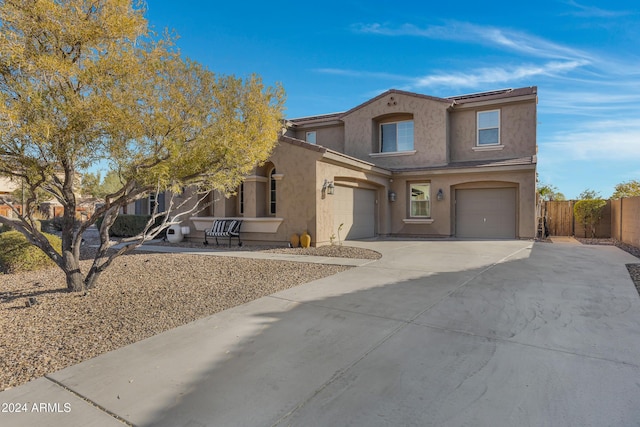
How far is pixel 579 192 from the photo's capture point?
28.2 meters

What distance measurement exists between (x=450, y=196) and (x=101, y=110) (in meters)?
14.3

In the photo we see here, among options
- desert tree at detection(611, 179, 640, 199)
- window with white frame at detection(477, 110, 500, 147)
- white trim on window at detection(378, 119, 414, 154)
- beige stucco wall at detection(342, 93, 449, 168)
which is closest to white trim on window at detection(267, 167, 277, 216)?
beige stucco wall at detection(342, 93, 449, 168)

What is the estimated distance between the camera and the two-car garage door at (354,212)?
13469mm

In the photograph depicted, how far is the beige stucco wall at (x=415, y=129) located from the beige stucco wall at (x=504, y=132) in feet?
2.89

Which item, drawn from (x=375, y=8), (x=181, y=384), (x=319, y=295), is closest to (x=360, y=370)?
(x=181, y=384)

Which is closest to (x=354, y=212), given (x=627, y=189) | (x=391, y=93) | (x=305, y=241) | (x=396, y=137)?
(x=305, y=241)

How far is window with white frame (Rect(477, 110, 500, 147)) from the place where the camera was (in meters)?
15.9

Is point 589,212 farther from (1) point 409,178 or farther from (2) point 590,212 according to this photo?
(1) point 409,178

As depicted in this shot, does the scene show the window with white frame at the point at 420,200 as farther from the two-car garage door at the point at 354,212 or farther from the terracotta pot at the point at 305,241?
the terracotta pot at the point at 305,241

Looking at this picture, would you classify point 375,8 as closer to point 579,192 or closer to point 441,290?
point 441,290

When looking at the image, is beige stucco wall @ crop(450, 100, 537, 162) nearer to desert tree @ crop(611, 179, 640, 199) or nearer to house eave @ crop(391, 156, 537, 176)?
house eave @ crop(391, 156, 537, 176)

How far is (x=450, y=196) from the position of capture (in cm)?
1585

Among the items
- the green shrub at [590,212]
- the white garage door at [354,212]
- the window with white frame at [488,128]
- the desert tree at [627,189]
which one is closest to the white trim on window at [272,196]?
the white garage door at [354,212]

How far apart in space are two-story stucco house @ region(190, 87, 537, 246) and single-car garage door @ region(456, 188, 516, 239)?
41 mm
